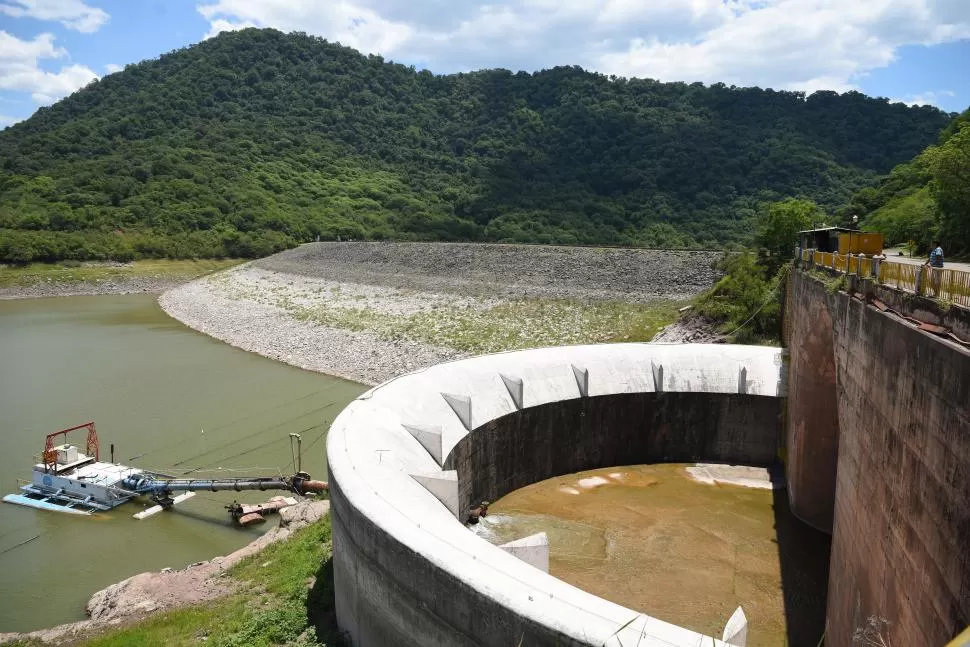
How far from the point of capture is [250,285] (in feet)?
182

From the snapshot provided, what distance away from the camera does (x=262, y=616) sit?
11.1 m

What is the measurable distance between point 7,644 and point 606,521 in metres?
12.2

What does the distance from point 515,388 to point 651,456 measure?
5.30m

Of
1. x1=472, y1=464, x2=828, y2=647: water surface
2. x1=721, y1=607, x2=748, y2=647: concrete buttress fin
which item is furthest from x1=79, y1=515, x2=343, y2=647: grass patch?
x1=721, y1=607, x2=748, y2=647: concrete buttress fin

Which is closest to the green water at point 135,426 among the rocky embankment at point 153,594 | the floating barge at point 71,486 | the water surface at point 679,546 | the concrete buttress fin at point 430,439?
the floating barge at point 71,486

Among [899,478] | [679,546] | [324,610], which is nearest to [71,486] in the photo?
[324,610]

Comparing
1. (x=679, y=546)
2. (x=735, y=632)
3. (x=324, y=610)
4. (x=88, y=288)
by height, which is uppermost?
(x=735, y=632)

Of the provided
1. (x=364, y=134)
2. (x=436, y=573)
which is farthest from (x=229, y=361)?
(x=364, y=134)

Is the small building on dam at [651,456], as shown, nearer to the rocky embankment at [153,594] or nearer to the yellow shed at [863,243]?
the yellow shed at [863,243]

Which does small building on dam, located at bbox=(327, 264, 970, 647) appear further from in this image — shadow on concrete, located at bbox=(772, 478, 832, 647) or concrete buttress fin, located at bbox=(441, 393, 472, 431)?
shadow on concrete, located at bbox=(772, 478, 832, 647)

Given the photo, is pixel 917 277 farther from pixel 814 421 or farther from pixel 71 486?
pixel 71 486

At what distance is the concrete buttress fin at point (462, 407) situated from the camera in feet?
52.4

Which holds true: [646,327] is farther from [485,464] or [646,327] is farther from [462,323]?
[485,464]

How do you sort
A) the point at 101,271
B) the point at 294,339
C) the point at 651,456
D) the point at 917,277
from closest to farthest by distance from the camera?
the point at 917,277 → the point at 651,456 → the point at 294,339 → the point at 101,271
